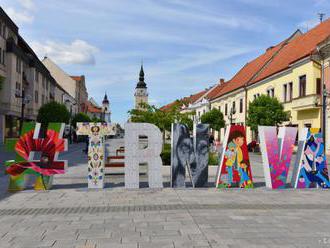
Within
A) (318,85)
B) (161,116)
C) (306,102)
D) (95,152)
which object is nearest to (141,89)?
Answer: (306,102)

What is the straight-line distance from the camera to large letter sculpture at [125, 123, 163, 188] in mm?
10469

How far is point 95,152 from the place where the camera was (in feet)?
34.2

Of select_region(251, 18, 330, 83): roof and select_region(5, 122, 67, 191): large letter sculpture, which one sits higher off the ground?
select_region(251, 18, 330, 83): roof

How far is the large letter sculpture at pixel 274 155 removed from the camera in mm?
10680

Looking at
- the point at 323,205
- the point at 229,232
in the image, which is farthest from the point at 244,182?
the point at 229,232

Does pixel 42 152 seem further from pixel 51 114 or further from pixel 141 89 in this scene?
pixel 141 89

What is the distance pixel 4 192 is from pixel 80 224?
4.31 m

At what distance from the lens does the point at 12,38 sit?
129ft

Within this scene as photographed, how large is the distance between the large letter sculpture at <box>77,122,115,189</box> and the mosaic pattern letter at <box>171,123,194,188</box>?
193 centimetres

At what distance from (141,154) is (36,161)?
9.18ft

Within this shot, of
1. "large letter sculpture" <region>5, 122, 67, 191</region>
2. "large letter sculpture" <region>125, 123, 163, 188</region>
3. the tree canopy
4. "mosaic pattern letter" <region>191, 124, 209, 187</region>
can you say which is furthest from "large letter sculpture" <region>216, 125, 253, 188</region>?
the tree canopy

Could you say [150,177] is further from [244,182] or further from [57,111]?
[57,111]

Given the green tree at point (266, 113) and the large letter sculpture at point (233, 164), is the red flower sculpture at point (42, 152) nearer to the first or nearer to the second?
the large letter sculpture at point (233, 164)

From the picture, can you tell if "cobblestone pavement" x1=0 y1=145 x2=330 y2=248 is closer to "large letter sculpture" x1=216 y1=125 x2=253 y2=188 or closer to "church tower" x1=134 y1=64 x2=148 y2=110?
"large letter sculpture" x1=216 y1=125 x2=253 y2=188
